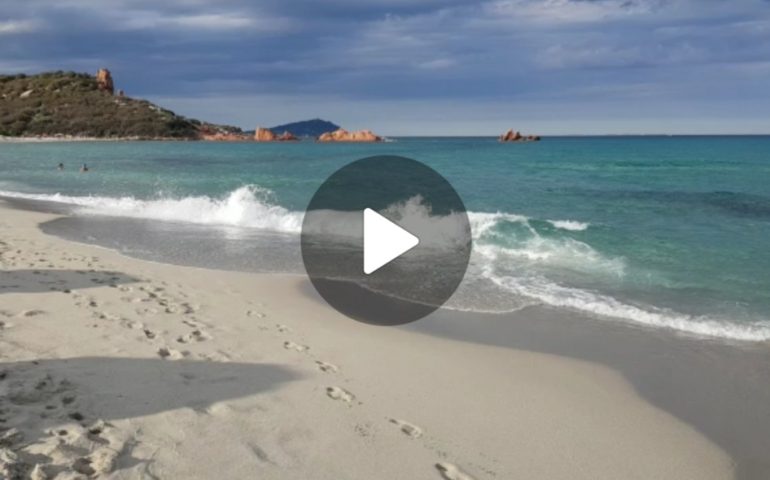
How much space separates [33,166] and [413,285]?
4285cm

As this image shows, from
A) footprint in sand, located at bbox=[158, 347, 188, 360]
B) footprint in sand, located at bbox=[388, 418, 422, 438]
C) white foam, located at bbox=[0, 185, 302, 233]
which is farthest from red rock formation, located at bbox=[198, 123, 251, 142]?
footprint in sand, located at bbox=[388, 418, 422, 438]

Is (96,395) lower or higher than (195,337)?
higher

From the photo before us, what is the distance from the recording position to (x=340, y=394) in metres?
5.67

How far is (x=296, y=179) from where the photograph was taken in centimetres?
3609

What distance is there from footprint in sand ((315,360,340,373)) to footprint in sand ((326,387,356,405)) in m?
0.51

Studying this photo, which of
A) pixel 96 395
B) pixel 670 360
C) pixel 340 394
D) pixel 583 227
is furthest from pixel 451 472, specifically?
pixel 583 227

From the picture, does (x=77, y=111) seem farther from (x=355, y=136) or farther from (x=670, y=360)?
(x=670, y=360)

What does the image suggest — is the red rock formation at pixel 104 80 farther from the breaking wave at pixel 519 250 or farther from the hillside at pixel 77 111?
the breaking wave at pixel 519 250

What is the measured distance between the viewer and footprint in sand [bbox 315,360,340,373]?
20.7ft

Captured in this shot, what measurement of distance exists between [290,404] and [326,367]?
44.2 inches

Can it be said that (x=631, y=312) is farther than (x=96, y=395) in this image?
Yes

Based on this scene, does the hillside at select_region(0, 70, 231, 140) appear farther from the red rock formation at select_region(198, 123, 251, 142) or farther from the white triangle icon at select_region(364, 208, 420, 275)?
the white triangle icon at select_region(364, 208, 420, 275)
